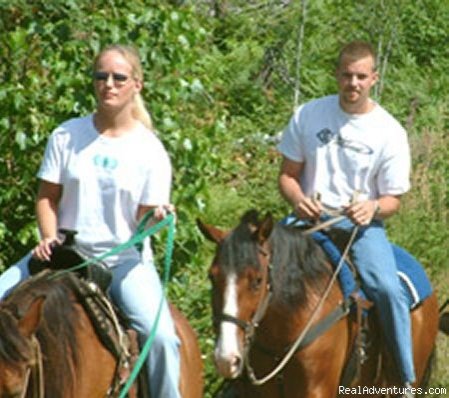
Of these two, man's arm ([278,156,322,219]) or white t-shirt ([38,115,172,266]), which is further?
man's arm ([278,156,322,219])

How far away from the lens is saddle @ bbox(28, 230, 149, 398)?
6.01 m

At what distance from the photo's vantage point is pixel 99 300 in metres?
6.07

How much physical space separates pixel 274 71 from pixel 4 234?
5702mm

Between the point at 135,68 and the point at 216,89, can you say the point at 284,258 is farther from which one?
the point at 216,89

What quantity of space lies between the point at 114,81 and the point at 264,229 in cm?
116

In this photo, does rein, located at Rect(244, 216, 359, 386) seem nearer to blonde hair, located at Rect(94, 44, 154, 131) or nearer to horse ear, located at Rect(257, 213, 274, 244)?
horse ear, located at Rect(257, 213, 274, 244)

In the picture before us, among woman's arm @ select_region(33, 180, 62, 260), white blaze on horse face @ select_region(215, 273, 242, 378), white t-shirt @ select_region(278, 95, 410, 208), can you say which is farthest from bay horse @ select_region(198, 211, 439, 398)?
woman's arm @ select_region(33, 180, 62, 260)

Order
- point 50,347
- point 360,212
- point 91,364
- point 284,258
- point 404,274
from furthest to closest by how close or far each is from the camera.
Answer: point 404,274 < point 360,212 < point 284,258 < point 91,364 < point 50,347

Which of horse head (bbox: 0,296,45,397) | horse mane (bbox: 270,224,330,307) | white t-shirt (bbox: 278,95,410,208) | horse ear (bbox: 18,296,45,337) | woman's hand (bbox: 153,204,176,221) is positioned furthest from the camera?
white t-shirt (bbox: 278,95,410,208)

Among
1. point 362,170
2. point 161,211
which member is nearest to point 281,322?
point 362,170

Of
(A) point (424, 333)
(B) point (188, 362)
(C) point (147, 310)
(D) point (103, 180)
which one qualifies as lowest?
(A) point (424, 333)

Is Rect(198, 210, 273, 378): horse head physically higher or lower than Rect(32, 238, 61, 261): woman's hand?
lower

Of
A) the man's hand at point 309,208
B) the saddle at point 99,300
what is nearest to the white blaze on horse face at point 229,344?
the saddle at point 99,300

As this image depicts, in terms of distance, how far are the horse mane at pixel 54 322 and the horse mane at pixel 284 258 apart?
3.45 ft
